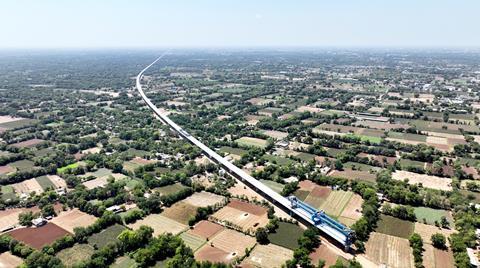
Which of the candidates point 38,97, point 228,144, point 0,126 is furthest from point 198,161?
point 38,97

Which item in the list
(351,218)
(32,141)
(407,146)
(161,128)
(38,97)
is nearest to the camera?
(351,218)

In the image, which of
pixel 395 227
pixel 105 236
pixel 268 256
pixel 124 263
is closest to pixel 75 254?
pixel 105 236

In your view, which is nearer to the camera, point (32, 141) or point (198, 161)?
point (198, 161)

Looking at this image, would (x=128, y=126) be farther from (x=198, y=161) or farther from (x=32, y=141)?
(x=198, y=161)

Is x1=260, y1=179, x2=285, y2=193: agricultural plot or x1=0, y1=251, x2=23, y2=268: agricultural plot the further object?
x1=260, y1=179, x2=285, y2=193: agricultural plot

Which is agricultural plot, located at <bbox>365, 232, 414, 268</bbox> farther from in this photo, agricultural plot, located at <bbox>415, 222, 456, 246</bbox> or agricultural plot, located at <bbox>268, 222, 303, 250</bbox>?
agricultural plot, located at <bbox>268, 222, 303, 250</bbox>

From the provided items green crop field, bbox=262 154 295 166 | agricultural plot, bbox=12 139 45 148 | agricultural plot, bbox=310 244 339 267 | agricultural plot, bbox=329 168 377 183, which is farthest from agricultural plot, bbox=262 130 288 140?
agricultural plot, bbox=12 139 45 148

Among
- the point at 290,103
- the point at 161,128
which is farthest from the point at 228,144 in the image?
the point at 290,103

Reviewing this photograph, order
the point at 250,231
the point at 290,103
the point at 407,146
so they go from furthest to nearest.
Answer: the point at 290,103 < the point at 407,146 < the point at 250,231
